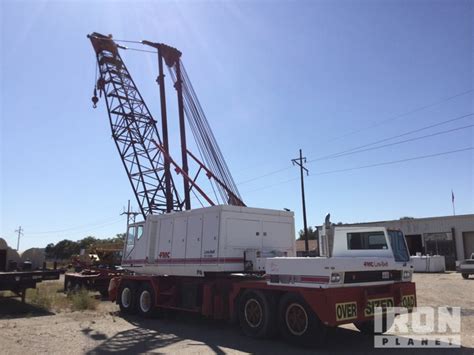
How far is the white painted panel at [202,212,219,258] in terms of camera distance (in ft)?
40.1

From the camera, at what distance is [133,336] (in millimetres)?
10930

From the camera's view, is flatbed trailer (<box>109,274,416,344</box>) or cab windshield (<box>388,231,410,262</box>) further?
cab windshield (<box>388,231,410,262</box>)

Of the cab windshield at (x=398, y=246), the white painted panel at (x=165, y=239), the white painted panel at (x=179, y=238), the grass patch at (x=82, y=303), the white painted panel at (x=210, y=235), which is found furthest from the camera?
the grass patch at (x=82, y=303)

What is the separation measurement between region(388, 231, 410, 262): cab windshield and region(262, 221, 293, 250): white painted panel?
136 inches

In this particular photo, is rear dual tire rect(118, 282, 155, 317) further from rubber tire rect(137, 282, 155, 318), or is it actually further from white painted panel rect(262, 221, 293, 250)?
white painted panel rect(262, 221, 293, 250)

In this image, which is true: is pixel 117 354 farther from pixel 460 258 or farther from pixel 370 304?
pixel 460 258

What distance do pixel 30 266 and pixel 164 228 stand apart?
5816 millimetres

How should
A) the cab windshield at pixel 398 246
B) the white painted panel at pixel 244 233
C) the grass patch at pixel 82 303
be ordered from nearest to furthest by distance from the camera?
the cab windshield at pixel 398 246
the white painted panel at pixel 244 233
the grass patch at pixel 82 303

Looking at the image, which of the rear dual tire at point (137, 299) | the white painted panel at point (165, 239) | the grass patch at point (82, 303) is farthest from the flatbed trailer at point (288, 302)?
the grass patch at point (82, 303)

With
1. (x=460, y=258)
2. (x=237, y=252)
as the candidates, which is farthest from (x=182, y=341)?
(x=460, y=258)

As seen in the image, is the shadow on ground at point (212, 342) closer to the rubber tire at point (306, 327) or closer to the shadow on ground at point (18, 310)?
the rubber tire at point (306, 327)

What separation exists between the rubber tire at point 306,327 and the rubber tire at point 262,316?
219 mm

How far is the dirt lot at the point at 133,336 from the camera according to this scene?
911 centimetres

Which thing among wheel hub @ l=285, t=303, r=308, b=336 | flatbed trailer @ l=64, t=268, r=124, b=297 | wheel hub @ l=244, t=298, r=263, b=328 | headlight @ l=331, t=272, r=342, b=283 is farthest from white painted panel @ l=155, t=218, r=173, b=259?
flatbed trailer @ l=64, t=268, r=124, b=297
